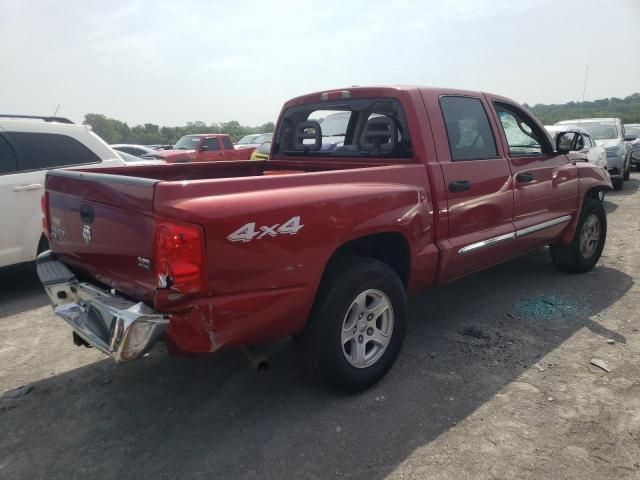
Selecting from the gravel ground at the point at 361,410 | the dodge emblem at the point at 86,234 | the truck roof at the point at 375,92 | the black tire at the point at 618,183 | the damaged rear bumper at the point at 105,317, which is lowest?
the gravel ground at the point at 361,410

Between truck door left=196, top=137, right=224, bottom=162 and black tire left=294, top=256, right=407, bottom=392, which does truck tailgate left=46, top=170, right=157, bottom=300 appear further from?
truck door left=196, top=137, right=224, bottom=162

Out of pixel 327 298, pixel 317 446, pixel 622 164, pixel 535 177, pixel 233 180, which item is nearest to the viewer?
pixel 233 180

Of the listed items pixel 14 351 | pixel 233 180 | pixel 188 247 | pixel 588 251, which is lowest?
pixel 14 351

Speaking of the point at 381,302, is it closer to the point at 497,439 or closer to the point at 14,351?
the point at 497,439

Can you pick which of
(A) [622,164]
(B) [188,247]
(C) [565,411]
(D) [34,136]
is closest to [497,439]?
(C) [565,411]

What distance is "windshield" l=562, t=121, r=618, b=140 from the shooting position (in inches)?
462

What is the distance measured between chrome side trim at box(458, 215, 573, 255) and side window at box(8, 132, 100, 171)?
4.20 metres

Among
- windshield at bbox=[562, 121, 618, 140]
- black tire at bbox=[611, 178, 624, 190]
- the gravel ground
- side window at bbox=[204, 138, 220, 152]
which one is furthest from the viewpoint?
side window at bbox=[204, 138, 220, 152]

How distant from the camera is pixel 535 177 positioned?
13.9ft

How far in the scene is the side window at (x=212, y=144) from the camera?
50.4ft

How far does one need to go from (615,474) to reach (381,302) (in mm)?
1426

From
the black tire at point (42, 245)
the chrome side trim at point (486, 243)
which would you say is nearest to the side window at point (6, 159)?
the black tire at point (42, 245)

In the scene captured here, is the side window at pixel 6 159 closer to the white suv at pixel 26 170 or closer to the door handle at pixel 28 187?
the white suv at pixel 26 170

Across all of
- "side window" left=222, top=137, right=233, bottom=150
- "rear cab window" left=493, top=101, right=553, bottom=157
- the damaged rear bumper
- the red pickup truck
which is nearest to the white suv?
the red pickup truck
